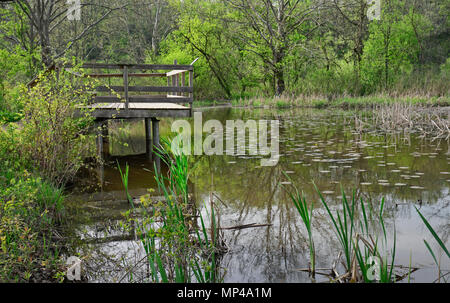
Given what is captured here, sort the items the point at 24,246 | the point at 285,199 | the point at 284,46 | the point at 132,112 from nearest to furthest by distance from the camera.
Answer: the point at 24,246 < the point at 285,199 < the point at 132,112 < the point at 284,46

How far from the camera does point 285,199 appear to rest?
5852 millimetres

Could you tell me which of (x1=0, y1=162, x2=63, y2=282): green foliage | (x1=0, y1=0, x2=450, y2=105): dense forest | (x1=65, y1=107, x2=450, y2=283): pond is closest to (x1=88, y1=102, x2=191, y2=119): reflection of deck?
(x1=65, y1=107, x2=450, y2=283): pond

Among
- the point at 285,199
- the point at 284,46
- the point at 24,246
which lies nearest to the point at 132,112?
the point at 285,199

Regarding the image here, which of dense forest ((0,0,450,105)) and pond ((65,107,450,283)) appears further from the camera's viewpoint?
dense forest ((0,0,450,105))

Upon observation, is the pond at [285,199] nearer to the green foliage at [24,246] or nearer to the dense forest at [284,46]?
the green foliage at [24,246]

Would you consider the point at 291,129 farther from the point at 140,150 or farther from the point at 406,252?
the point at 406,252

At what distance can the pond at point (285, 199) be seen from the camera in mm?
3828

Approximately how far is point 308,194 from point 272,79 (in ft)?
74.9

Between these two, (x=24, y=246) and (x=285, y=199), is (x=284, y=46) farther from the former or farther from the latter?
(x=24, y=246)

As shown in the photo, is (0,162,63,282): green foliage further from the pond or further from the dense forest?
the dense forest

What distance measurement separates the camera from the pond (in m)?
3.83

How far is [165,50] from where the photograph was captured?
1384 inches

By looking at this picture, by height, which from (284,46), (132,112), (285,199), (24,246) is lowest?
(285,199)
